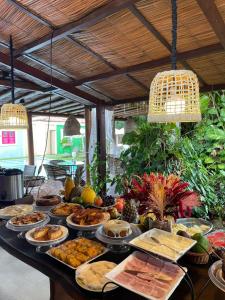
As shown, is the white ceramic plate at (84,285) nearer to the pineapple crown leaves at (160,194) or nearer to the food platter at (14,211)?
the pineapple crown leaves at (160,194)

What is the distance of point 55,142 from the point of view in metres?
9.88

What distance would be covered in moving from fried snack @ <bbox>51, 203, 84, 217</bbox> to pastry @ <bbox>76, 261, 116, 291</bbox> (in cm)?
73

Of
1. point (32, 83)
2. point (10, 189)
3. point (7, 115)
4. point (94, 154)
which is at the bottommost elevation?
point (10, 189)

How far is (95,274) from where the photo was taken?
1078mm

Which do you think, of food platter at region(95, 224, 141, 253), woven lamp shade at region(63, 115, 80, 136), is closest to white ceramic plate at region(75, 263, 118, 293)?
food platter at region(95, 224, 141, 253)

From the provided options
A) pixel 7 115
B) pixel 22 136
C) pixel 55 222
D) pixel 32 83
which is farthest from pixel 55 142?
pixel 55 222

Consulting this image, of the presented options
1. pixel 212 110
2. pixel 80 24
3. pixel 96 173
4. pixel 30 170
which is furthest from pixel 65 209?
pixel 30 170

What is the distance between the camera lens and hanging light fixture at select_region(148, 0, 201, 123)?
1288 millimetres

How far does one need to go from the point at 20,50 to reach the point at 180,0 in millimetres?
1997

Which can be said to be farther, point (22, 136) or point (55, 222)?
point (22, 136)

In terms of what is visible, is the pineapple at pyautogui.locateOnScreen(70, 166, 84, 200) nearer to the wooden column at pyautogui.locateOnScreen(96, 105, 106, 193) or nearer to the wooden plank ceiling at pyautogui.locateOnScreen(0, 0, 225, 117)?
the wooden plank ceiling at pyautogui.locateOnScreen(0, 0, 225, 117)

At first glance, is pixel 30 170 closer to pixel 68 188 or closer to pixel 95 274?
pixel 68 188

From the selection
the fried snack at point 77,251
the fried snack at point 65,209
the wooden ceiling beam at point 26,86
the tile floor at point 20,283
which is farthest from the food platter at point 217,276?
the wooden ceiling beam at point 26,86

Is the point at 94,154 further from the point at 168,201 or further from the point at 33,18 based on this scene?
the point at 168,201
